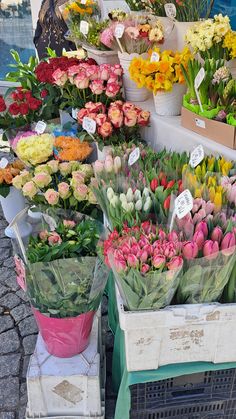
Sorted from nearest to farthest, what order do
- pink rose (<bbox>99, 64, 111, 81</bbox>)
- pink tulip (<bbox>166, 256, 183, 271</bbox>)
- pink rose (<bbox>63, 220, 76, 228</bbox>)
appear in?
pink tulip (<bbox>166, 256, 183, 271</bbox>) → pink rose (<bbox>63, 220, 76, 228</bbox>) → pink rose (<bbox>99, 64, 111, 81</bbox>)

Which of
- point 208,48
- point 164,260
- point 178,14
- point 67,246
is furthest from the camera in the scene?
point 178,14

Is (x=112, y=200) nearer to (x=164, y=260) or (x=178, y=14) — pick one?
(x=164, y=260)

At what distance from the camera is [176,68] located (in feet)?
7.18

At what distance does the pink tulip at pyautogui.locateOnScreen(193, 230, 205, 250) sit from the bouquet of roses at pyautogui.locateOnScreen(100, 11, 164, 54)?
1440mm

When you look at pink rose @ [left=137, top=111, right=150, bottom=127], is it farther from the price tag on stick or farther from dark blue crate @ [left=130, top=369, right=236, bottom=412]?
dark blue crate @ [left=130, top=369, right=236, bottom=412]

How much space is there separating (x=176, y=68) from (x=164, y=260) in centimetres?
128

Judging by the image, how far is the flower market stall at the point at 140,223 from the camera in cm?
134

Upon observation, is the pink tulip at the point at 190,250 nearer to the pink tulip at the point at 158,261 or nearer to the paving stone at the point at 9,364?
the pink tulip at the point at 158,261

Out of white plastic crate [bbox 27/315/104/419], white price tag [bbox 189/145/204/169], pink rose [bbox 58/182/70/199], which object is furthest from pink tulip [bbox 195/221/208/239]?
pink rose [bbox 58/182/70/199]

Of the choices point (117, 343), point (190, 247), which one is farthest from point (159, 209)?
point (117, 343)

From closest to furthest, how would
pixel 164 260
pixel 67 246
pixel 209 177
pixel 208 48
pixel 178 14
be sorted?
pixel 164 260, pixel 209 177, pixel 67 246, pixel 208 48, pixel 178 14

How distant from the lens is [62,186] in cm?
217

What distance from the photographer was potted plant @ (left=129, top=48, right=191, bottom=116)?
2176 mm

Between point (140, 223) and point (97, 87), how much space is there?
1179mm
